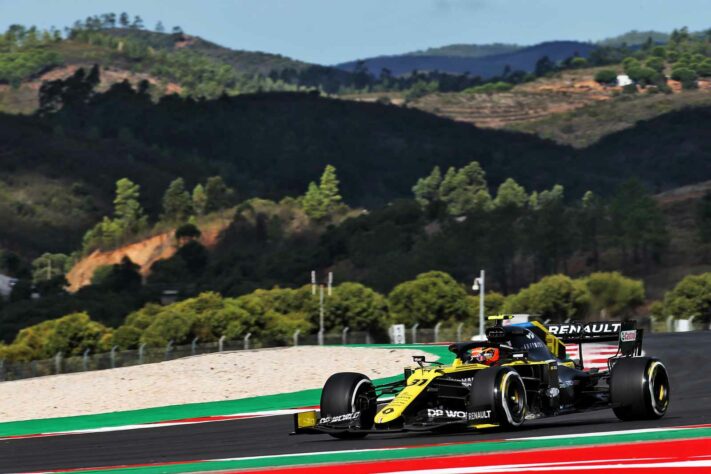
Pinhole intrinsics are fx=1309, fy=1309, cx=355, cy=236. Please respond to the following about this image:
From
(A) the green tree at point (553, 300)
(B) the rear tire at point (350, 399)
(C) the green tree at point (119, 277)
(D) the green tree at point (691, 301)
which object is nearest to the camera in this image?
(B) the rear tire at point (350, 399)

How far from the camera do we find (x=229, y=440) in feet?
62.2

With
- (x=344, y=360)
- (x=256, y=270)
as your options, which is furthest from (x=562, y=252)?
(x=344, y=360)

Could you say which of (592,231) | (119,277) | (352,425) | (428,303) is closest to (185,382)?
(352,425)

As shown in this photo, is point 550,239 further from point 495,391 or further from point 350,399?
point 495,391

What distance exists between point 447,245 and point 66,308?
53.0 metres

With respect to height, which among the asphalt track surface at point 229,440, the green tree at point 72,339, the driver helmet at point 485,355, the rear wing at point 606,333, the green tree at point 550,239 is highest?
the green tree at point 550,239

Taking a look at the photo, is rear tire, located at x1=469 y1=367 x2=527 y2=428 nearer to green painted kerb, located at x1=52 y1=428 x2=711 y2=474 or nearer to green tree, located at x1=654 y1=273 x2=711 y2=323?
green painted kerb, located at x1=52 y1=428 x2=711 y2=474

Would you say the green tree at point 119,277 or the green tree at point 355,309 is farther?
the green tree at point 119,277

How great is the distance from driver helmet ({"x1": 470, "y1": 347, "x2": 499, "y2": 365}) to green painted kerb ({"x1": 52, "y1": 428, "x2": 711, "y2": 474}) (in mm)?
2301

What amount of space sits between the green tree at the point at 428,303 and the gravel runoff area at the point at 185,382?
161 ft

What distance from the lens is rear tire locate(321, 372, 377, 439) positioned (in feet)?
54.4

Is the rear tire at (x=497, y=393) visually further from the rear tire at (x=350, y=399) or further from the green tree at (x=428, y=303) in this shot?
the green tree at (x=428, y=303)

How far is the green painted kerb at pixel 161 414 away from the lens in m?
24.9

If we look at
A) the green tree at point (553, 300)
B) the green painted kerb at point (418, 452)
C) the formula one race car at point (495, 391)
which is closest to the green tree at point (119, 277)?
the green tree at point (553, 300)
